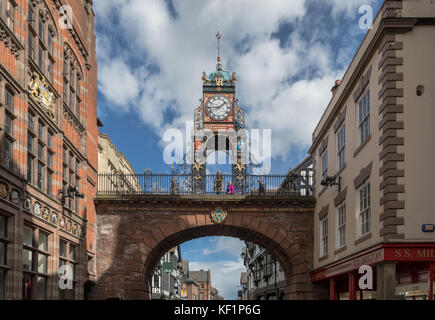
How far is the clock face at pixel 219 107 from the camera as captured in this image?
32344mm

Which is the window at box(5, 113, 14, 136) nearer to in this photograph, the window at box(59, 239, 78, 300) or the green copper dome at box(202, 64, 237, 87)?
the window at box(59, 239, 78, 300)

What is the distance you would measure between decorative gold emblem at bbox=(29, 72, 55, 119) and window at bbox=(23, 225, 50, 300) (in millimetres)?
4573

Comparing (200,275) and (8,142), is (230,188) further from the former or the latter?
(200,275)

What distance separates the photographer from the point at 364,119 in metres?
18.9

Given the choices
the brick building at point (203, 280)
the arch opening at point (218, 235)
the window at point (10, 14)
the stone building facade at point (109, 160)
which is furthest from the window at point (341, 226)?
the brick building at point (203, 280)

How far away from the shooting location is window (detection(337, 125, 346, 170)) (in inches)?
872

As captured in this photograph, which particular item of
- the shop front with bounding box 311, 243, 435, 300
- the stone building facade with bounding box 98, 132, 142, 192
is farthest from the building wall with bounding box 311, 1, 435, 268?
the stone building facade with bounding box 98, 132, 142, 192

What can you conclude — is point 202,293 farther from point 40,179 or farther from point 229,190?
point 40,179

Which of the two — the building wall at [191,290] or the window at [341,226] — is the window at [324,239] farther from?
the building wall at [191,290]

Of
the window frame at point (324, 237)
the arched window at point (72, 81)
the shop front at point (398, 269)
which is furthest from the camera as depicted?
the window frame at point (324, 237)

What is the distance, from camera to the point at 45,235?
20.2 m

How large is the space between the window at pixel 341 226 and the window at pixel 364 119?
11.9 ft

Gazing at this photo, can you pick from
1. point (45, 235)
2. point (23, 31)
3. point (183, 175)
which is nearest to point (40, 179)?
point (45, 235)
